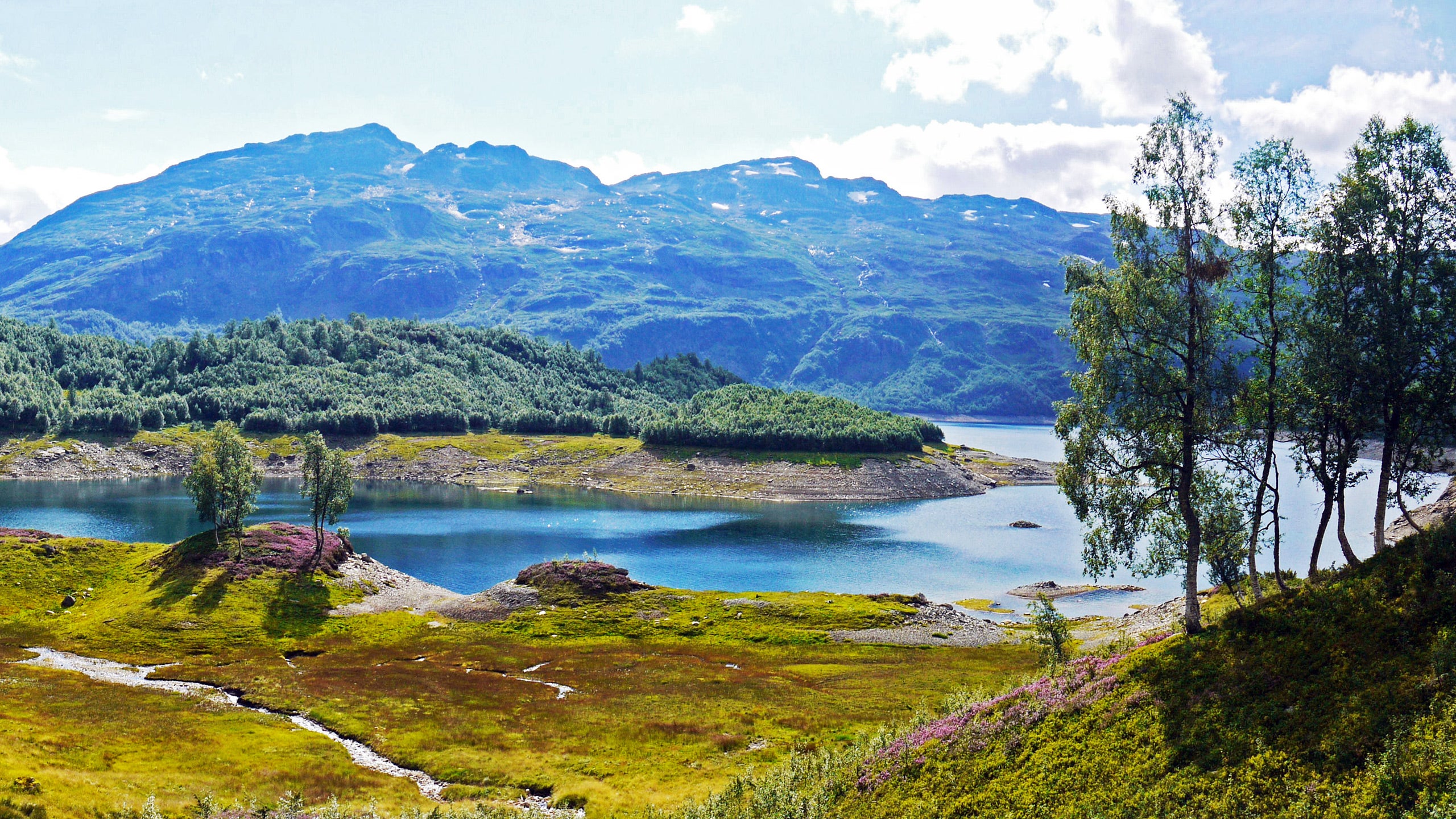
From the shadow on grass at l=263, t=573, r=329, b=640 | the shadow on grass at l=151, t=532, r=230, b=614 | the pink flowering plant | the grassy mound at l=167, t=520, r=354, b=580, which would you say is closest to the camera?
the pink flowering plant

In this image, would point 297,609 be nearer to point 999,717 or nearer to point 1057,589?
point 999,717

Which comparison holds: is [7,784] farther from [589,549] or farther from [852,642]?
[589,549]

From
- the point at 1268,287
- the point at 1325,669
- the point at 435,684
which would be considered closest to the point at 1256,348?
the point at 1268,287

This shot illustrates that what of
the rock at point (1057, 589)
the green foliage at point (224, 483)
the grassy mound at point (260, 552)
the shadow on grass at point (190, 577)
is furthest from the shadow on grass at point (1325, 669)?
the green foliage at point (224, 483)

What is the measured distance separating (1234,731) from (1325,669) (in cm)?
321

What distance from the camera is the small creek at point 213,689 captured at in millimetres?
45125

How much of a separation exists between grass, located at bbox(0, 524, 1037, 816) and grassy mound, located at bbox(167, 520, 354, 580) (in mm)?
1660

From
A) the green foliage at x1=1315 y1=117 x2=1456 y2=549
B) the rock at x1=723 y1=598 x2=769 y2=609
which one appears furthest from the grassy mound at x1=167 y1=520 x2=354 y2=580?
the green foliage at x1=1315 y1=117 x2=1456 y2=549

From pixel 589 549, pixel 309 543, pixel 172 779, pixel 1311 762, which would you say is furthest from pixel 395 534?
pixel 1311 762

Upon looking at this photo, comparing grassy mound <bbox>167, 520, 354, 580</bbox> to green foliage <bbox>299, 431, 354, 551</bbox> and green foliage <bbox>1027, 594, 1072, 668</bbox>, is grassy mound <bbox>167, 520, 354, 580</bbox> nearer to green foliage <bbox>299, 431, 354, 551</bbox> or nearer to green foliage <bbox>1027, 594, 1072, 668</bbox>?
green foliage <bbox>299, 431, 354, 551</bbox>

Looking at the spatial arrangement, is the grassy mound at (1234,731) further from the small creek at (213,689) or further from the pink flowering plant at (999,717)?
the small creek at (213,689)

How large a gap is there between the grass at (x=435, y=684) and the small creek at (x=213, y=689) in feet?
2.70

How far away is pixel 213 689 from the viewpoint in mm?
59062

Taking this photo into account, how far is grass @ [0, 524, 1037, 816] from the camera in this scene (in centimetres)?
4206
